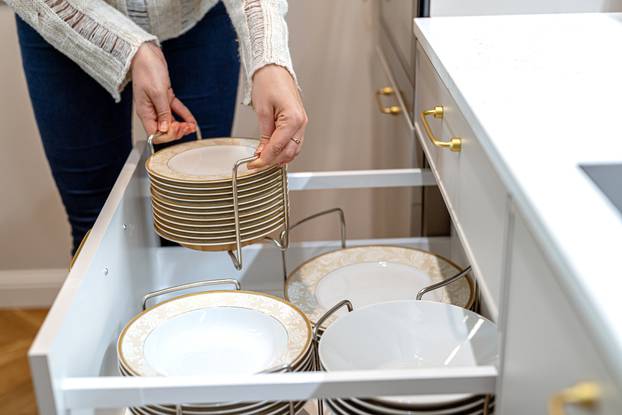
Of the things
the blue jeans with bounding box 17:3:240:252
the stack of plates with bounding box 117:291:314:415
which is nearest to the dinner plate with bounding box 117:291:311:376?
the stack of plates with bounding box 117:291:314:415

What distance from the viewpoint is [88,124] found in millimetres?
1317

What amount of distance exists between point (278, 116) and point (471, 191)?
268mm

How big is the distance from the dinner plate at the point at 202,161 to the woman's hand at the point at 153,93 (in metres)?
0.03

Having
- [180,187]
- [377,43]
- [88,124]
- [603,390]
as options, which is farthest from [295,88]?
[377,43]

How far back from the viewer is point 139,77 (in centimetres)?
111

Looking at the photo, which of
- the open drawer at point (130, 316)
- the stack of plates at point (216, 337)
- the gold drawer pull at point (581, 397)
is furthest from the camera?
the stack of plates at point (216, 337)

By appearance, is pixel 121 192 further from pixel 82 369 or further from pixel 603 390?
pixel 603 390

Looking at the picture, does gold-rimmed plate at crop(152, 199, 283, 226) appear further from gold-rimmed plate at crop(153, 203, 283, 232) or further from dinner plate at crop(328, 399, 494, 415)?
dinner plate at crop(328, 399, 494, 415)

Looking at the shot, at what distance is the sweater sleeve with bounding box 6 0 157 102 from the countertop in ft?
1.44

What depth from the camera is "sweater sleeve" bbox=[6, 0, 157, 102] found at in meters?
1.11

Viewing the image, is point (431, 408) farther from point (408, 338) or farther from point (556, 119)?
point (556, 119)

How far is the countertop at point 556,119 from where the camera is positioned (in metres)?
0.50

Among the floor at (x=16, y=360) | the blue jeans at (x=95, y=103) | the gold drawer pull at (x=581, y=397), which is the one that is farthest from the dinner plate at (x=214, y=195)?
the floor at (x=16, y=360)

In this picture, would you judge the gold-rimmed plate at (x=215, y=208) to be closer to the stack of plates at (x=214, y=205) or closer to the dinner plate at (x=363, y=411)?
the stack of plates at (x=214, y=205)
